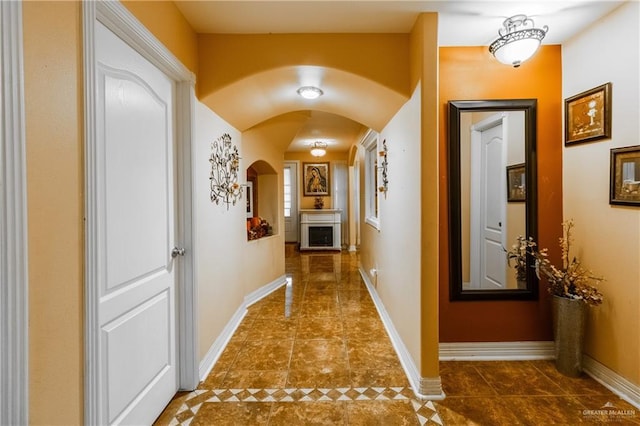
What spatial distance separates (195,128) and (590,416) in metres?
2.88

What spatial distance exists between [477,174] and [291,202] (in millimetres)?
6045

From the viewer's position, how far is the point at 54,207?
99cm

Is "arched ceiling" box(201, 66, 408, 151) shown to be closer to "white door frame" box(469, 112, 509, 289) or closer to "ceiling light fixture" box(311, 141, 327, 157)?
"white door frame" box(469, 112, 509, 289)

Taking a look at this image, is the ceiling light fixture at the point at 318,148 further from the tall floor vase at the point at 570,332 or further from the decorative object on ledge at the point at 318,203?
the tall floor vase at the point at 570,332

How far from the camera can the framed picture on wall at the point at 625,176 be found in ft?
6.01

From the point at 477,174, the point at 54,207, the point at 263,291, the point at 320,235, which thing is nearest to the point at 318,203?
the point at 320,235

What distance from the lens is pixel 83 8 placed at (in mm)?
1095

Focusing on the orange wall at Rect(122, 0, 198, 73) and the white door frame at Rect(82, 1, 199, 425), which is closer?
the white door frame at Rect(82, 1, 199, 425)

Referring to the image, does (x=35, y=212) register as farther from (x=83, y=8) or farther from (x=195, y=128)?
(x=195, y=128)

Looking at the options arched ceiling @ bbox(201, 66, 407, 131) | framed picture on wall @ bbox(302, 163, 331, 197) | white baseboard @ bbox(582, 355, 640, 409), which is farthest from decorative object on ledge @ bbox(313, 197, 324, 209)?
white baseboard @ bbox(582, 355, 640, 409)

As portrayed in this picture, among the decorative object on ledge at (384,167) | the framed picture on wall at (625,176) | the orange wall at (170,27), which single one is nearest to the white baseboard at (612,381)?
the framed picture on wall at (625,176)

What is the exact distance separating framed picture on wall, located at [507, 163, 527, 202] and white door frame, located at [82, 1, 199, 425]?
7.63ft

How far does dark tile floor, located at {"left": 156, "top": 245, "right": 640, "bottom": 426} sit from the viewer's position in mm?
1776

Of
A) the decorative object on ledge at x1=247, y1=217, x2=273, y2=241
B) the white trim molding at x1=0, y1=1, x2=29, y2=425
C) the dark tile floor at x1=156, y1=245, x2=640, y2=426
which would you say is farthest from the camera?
the decorative object on ledge at x1=247, y1=217, x2=273, y2=241
